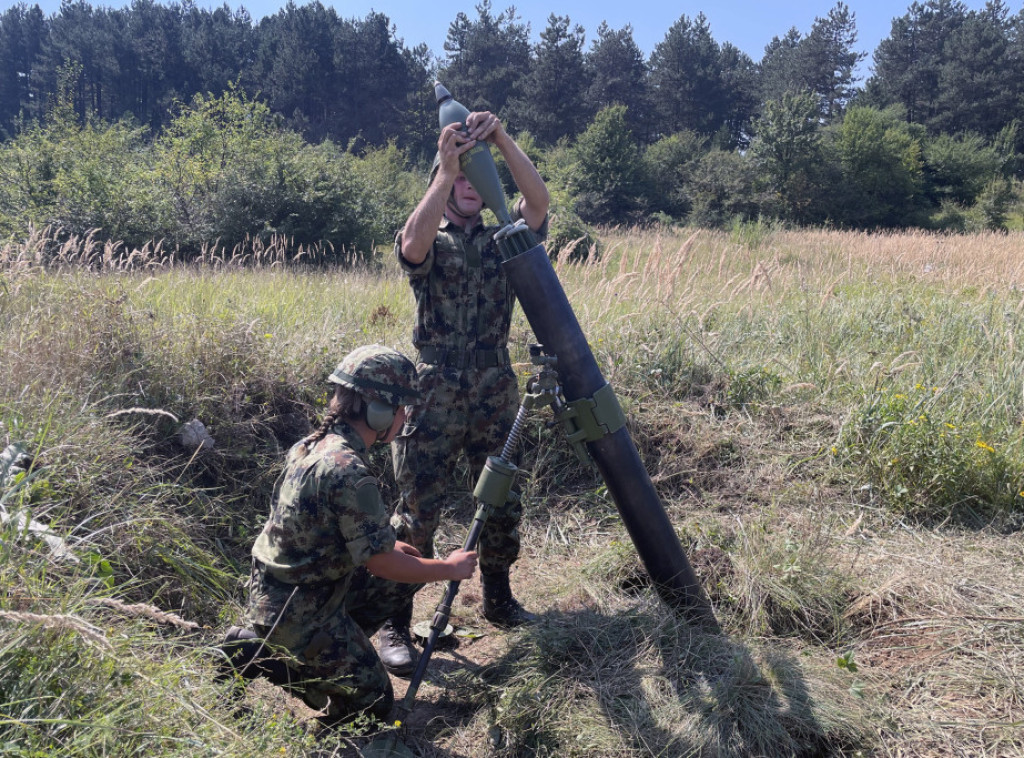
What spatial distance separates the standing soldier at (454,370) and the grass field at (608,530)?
66cm

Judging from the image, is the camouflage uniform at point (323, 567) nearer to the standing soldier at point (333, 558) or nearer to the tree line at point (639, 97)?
the standing soldier at point (333, 558)

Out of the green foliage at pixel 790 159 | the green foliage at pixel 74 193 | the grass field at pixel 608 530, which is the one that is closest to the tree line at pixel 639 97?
the green foliage at pixel 790 159

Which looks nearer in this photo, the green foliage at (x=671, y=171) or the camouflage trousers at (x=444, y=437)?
the camouflage trousers at (x=444, y=437)

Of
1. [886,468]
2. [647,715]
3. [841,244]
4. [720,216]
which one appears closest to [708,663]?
[647,715]

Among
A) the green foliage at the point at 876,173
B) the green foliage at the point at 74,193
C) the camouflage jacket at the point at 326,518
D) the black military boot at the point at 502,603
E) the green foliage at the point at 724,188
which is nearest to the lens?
the camouflage jacket at the point at 326,518

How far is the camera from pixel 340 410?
8.74ft

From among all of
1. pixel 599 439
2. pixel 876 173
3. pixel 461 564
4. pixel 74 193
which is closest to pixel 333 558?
pixel 461 564

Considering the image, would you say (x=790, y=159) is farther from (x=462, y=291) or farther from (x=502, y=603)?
(x=502, y=603)

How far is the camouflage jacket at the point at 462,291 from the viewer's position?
3309 millimetres

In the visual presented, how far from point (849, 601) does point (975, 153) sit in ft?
147

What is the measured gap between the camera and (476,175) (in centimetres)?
294

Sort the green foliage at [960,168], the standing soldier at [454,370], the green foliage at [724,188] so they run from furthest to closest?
1. the green foliage at [960,168]
2. the green foliage at [724,188]
3. the standing soldier at [454,370]

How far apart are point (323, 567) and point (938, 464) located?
365 centimetres

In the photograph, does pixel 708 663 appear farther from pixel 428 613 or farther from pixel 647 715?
pixel 428 613
